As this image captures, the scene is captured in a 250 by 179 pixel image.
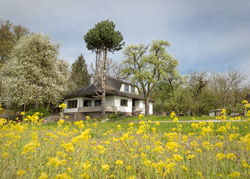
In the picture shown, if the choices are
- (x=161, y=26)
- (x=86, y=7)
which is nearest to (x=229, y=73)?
(x=161, y=26)

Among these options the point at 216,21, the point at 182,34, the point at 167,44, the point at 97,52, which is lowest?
the point at 182,34

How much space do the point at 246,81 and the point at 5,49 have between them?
155 ft

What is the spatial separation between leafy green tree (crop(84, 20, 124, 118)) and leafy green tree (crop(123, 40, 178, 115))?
418 cm

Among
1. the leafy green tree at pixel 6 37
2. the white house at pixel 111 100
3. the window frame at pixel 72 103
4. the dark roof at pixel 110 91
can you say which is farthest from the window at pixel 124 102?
the leafy green tree at pixel 6 37

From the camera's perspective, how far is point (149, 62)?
1033 inches

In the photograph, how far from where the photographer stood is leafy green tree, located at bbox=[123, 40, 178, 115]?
25.9 meters

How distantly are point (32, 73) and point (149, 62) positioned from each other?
17.7 metres

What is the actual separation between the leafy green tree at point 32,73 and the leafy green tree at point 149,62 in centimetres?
1139

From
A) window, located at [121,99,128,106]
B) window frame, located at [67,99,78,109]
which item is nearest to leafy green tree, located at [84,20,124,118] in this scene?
window, located at [121,99,128,106]

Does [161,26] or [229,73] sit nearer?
[161,26]

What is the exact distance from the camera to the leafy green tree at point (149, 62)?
25891 millimetres

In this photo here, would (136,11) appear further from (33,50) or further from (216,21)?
(33,50)

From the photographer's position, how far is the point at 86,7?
354 inches

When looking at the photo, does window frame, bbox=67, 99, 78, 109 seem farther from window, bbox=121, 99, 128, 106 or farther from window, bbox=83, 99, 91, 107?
window, bbox=121, 99, 128, 106
